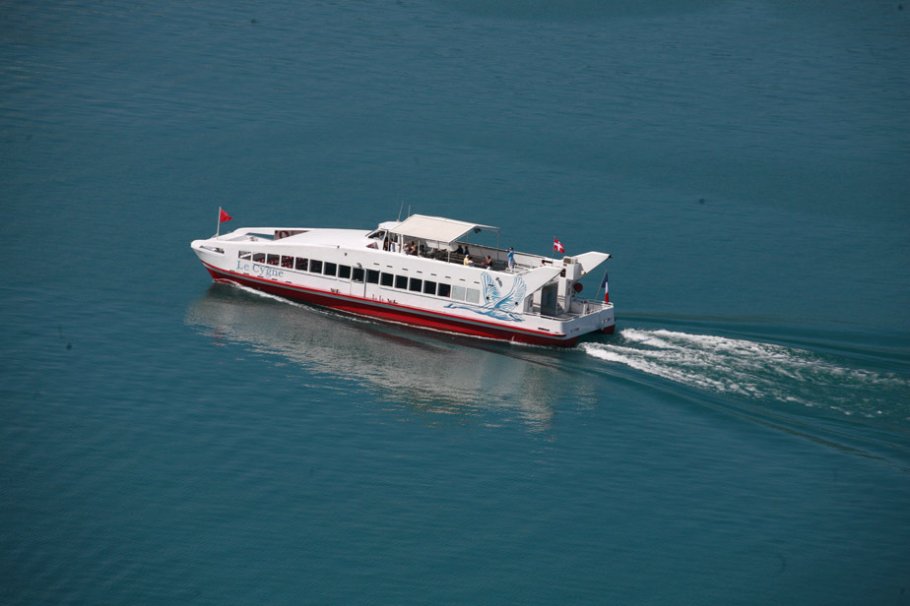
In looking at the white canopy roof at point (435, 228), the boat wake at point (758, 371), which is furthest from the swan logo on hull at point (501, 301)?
the boat wake at point (758, 371)

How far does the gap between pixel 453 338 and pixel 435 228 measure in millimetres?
7870

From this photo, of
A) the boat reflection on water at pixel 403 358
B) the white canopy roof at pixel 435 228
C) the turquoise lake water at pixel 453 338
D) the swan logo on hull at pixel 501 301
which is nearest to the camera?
the turquoise lake water at pixel 453 338

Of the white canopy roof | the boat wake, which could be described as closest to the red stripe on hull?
the boat wake

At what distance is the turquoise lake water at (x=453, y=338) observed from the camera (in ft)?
190

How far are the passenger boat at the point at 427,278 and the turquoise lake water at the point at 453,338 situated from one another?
5.35 feet

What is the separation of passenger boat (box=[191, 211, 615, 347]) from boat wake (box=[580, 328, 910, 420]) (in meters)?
4.17

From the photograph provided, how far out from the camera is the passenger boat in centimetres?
7912

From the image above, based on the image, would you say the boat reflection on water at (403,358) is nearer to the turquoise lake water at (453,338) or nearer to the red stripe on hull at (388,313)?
the turquoise lake water at (453,338)

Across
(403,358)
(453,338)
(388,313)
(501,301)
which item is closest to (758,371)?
(501,301)

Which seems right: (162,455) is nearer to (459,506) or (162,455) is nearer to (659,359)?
(459,506)

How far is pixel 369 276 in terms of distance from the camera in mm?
82938

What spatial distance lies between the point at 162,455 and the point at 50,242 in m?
33.0

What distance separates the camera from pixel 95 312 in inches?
3182

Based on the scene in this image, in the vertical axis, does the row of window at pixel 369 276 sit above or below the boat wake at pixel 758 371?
above
